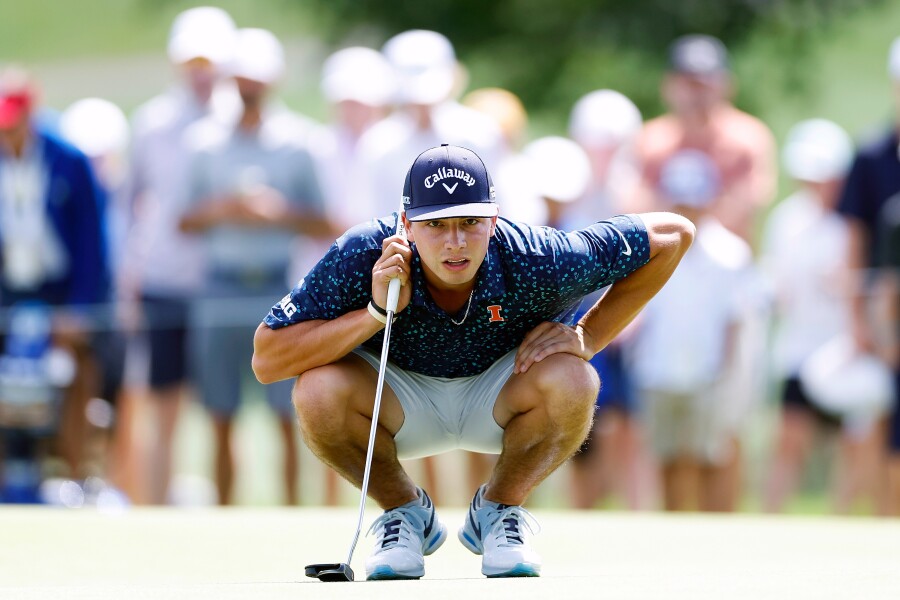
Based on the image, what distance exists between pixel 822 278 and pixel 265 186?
3591 mm

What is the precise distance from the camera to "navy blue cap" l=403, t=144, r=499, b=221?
4.85 meters

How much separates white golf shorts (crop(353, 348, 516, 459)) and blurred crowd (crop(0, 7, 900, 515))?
3.86 metres

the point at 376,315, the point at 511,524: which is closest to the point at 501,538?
the point at 511,524

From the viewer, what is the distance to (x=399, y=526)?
5246 millimetres

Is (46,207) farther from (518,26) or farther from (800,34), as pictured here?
(800,34)

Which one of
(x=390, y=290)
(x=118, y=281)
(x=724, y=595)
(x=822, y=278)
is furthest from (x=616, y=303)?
(x=118, y=281)

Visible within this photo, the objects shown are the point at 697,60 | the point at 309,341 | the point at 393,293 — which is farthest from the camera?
the point at 697,60

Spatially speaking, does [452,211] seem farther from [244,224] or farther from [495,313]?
[244,224]

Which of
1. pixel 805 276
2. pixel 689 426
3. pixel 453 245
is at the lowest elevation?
pixel 689 426

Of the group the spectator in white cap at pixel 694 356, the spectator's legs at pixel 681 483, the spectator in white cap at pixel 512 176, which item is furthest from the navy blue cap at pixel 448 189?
the spectator's legs at pixel 681 483

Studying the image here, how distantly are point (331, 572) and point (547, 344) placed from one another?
42.8 inches

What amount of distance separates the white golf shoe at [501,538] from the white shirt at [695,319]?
403 centimetres

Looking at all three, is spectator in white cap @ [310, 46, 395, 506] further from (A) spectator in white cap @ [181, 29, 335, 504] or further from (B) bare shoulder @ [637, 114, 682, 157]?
(B) bare shoulder @ [637, 114, 682, 157]

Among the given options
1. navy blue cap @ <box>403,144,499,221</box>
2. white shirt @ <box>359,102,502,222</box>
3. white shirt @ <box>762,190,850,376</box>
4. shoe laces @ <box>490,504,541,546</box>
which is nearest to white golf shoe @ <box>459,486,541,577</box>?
shoe laces @ <box>490,504,541,546</box>
